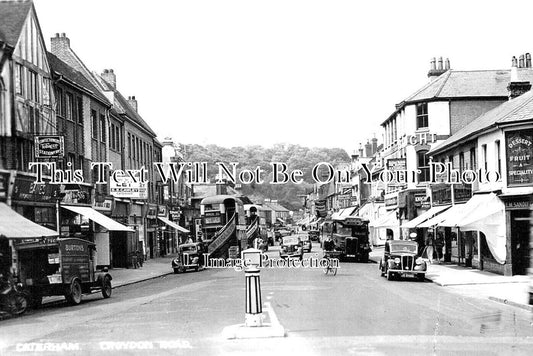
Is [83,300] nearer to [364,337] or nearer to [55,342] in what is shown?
[55,342]

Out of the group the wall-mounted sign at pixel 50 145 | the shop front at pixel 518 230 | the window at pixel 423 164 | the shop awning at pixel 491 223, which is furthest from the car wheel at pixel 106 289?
the window at pixel 423 164

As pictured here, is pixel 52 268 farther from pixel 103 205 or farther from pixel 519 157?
pixel 519 157

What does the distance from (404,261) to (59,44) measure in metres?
25.9

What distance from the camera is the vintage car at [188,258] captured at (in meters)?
37.1

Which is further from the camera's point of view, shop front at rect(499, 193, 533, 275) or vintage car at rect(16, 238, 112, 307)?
shop front at rect(499, 193, 533, 275)

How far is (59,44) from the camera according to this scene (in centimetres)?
4191

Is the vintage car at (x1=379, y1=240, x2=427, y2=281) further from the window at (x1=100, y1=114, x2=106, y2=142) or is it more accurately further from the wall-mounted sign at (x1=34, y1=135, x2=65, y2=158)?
the window at (x1=100, y1=114, x2=106, y2=142)

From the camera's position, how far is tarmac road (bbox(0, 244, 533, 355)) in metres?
10.9

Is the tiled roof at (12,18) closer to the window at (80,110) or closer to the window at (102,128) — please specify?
the window at (80,110)

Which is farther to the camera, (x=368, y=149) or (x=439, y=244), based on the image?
(x=368, y=149)

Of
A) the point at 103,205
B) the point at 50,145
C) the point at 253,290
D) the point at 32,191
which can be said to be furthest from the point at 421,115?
the point at 253,290

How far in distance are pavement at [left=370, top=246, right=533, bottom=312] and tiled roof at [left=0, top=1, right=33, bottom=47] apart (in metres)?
17.6

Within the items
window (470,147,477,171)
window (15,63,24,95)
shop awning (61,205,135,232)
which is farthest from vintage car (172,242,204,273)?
window (470,147,477,171)

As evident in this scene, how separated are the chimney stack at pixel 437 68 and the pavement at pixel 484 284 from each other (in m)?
20.7
